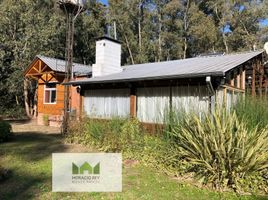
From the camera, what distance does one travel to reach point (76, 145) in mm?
9281

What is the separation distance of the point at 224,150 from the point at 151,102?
4730 millimetres

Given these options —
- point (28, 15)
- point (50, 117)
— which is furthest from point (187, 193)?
point (28, 15)

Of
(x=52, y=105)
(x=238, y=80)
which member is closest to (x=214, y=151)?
(x=238, y=80)

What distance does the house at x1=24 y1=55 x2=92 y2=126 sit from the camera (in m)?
15.7

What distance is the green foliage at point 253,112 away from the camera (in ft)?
19.9

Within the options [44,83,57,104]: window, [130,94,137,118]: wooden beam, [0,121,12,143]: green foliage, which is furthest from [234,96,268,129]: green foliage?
[44,83,57,104]: window

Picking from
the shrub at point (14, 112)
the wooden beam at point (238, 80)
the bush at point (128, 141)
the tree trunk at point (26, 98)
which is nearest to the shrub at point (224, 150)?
the bush at point (128, 141)

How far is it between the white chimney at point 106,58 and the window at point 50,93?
5.03m

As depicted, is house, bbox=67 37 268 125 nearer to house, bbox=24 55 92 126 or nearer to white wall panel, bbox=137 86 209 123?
white wall panel, bbox=137 86 209 123

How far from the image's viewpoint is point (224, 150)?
16.7ft

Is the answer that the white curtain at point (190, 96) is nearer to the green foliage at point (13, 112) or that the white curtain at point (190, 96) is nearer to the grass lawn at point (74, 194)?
the grass lawn at point (74, 194)

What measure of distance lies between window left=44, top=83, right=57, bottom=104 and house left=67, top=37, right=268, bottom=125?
5278 millimetres

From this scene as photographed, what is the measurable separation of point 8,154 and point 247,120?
6.78 m

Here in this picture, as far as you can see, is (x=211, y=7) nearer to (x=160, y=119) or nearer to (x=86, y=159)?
(x=160, y=119)
